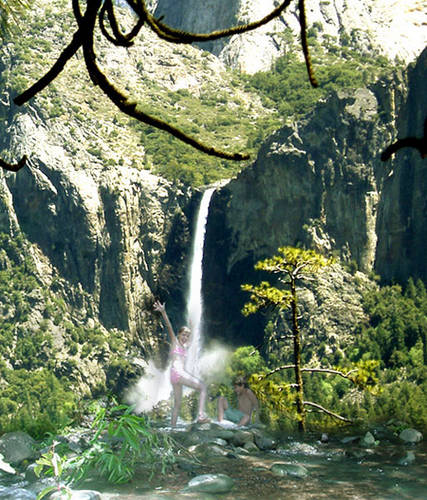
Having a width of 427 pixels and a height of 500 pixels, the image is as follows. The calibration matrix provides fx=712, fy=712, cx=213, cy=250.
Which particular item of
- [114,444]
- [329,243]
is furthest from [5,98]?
[114,444]

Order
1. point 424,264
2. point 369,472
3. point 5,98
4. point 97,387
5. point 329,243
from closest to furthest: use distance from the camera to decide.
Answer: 1. point 369,472
2. point 424,264
3. point 329,243
4. point 97,387
5. point 5,98

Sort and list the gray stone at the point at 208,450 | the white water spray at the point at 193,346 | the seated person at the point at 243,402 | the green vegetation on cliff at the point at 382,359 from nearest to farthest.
Answer: the gray stone at the point at 208,450 → the seated person at the point at 243,402 → the green vegetation on cliff at the point at 382,359 → the white water spray at the point at 193,346

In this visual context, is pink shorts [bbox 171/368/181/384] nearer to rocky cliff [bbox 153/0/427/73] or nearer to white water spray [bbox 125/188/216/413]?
white water spray [bbox 125/188/216/413]

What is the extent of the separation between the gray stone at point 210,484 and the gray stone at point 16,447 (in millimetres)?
4032

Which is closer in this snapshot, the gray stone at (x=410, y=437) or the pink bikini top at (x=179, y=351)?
the pink bikini top at (x=179, y=351)

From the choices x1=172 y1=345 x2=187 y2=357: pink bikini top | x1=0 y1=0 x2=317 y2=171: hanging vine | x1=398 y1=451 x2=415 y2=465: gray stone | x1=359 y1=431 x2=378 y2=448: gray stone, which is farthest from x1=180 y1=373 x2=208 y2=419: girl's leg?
x1=0 y1=0 x2=317 y2=171: hanging vine

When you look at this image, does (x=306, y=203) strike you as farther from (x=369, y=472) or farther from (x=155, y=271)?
(x=369, y=472)

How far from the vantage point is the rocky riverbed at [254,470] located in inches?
371

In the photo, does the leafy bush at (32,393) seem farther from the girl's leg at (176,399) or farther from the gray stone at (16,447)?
the gray stone at (16,447)

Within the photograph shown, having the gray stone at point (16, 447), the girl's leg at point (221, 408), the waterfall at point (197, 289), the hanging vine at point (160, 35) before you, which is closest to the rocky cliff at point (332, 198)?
the waterfall at point (197, 289)

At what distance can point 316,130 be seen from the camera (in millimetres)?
52000

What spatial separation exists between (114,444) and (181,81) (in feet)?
280

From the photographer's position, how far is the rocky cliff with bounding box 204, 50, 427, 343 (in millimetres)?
48438

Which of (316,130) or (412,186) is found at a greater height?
(316,130)
